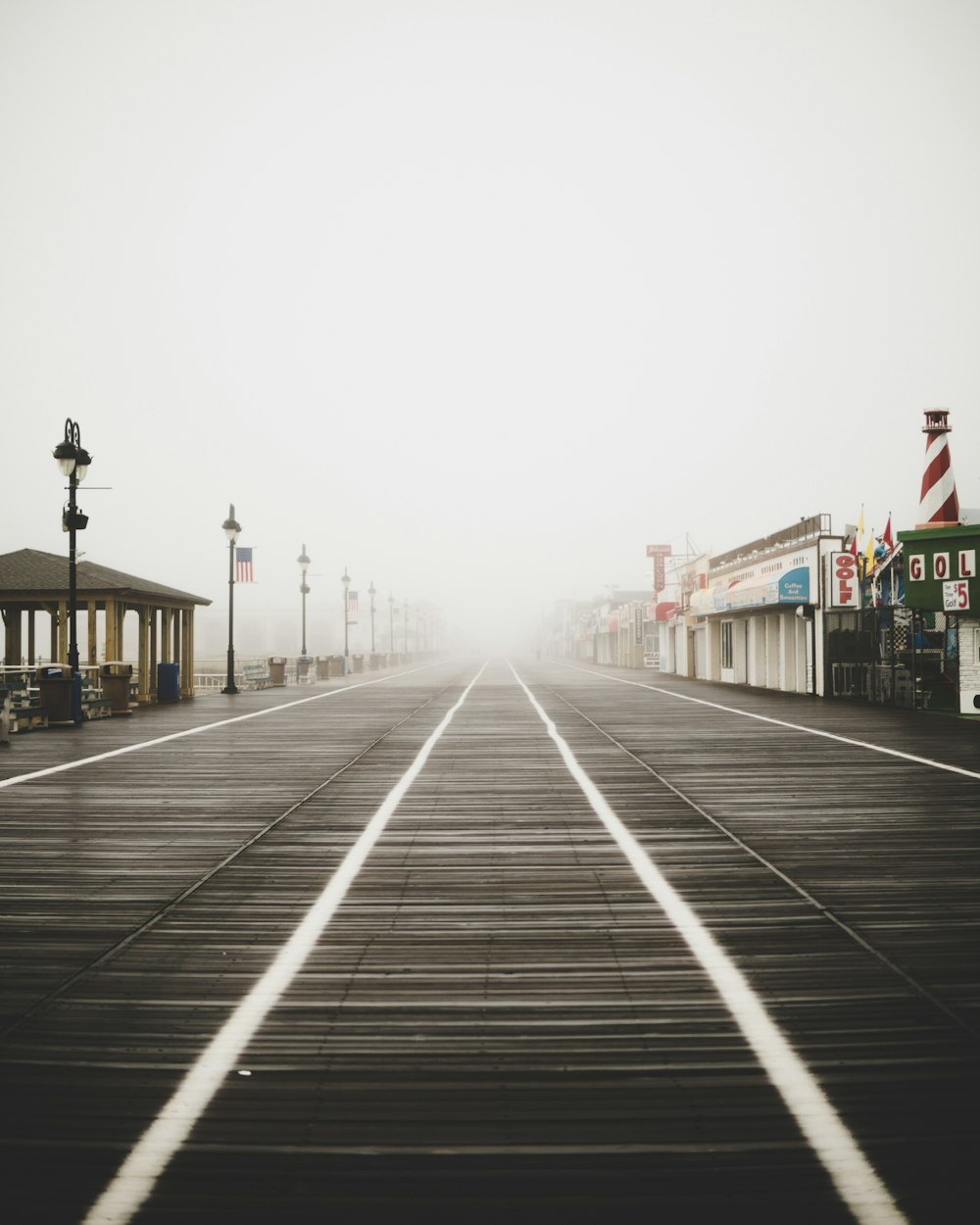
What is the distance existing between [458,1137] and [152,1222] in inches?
39.6

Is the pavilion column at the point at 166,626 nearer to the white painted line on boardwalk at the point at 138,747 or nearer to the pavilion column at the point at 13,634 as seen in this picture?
the pavilion column at the point at 13,634

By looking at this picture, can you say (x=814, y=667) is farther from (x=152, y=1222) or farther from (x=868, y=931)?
(x=152, y=1222)

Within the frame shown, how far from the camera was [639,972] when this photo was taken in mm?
4641

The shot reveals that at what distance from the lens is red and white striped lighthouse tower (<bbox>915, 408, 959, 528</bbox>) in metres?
26.0

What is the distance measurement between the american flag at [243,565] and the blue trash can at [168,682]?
7.80 m

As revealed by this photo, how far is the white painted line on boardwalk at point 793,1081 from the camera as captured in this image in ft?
9.33

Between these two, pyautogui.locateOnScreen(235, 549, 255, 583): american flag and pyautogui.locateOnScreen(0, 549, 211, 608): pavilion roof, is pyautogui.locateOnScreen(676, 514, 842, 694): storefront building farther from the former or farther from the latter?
pyautogui.locateOnScreen(0, 549, 211, 608): pavilion roof

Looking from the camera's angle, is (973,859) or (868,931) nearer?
(868,931)

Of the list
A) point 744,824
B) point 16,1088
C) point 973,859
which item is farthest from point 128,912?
point 973,859

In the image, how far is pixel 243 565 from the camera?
35.2 meters

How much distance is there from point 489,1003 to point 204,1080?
134cm

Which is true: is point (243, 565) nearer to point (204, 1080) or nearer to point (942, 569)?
point (942, 569)

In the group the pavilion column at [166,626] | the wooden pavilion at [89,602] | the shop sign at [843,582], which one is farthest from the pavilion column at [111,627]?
the shop sign at [843,582]

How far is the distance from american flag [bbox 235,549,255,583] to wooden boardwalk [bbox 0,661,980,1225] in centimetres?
2566
